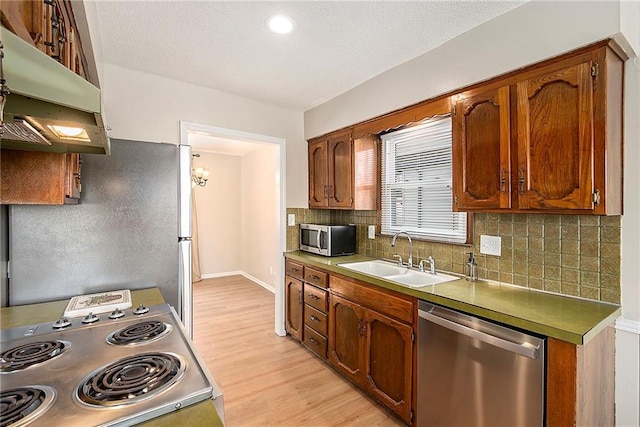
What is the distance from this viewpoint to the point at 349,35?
1981 mm

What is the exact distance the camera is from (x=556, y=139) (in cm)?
154

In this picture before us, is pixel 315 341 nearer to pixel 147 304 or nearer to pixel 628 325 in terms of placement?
pixel 147 304

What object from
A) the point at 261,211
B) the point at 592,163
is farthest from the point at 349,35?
the point at 261,211

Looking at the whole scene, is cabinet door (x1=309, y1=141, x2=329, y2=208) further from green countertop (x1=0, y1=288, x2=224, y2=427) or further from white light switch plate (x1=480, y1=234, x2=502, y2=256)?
green countertop (x1=0, y1=288, x2=224, y2=427)

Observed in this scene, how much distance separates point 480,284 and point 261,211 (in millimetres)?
4147

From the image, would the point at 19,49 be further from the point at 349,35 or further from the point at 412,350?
the point at 412,350

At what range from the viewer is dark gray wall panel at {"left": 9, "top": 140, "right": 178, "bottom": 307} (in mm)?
1655

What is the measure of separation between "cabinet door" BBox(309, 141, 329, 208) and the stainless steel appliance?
209 cm

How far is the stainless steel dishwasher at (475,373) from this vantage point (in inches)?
53.4

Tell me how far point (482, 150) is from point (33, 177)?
7.74 feet

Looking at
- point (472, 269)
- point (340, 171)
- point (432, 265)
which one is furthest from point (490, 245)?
point (340, 171)

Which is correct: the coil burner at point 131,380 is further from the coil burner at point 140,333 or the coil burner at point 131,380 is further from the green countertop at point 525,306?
the green countertop at point 525,306

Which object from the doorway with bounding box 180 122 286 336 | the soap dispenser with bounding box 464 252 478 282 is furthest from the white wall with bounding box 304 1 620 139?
the doorway with bounding box 180 122 286 336

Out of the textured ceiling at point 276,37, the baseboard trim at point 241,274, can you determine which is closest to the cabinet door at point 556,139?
the textured ceiling at point 276,37
